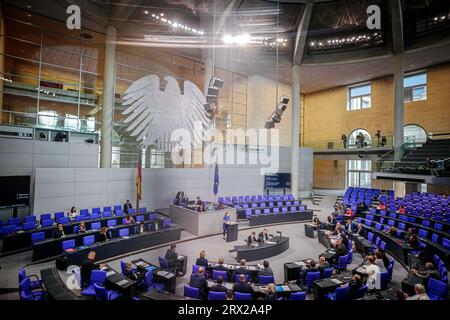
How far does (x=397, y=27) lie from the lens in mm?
17172

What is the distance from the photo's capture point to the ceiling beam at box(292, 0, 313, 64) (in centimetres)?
1770

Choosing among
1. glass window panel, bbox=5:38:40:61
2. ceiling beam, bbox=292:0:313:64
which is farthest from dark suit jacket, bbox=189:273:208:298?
ceiling beam, bbox=292:0:313:64

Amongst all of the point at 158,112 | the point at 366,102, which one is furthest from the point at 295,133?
the point at 158,112

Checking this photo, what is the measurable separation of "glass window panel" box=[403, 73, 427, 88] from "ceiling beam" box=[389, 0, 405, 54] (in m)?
4.31

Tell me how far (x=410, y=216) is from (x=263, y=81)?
15951mm

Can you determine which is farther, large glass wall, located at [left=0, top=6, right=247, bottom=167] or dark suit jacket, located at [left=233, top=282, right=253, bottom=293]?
large glass wall, located at [left=0, top=6, right=247, bottom=167]

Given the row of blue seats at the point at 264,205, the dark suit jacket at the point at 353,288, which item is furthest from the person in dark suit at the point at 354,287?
the row of blue seats at the point at 264,205

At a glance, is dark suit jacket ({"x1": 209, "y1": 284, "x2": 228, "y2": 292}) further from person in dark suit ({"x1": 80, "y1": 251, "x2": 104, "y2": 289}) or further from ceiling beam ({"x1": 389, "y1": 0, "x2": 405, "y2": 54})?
ceiling beam ({"x1": 389, "y1": 0, "x2": 405, "y2": 54})

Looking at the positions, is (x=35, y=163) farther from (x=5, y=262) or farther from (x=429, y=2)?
(x=429, y=2)

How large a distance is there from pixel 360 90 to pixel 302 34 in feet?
32.3

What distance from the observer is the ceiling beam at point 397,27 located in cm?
1640

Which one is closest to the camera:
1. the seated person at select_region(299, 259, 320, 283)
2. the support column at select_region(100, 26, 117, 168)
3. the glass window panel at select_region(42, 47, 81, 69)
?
the seated person at select_region(299, 259, 320, 283)

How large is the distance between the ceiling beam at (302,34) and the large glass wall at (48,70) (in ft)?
46.3

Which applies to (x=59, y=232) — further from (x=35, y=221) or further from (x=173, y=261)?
(x=173, y=261)
